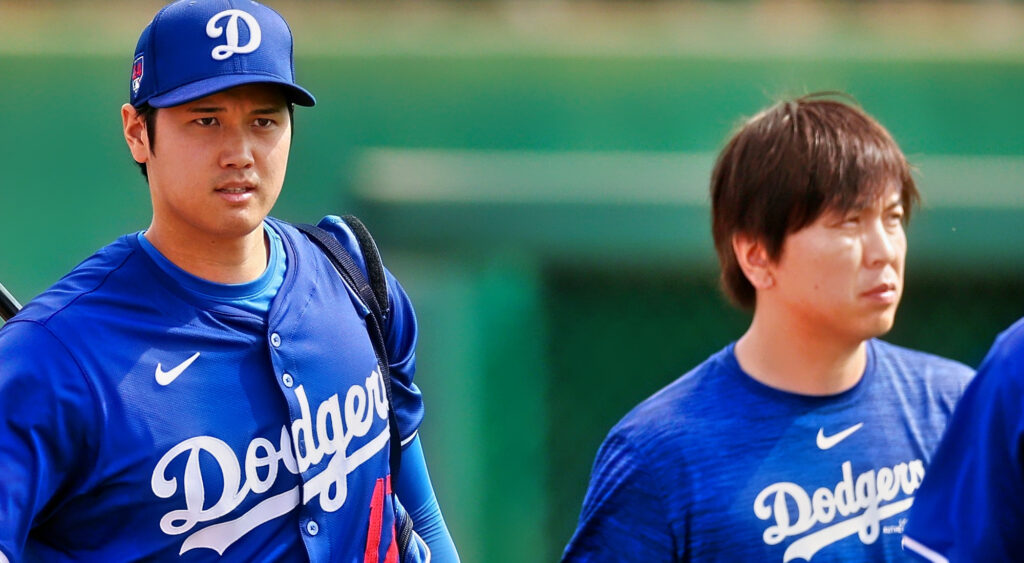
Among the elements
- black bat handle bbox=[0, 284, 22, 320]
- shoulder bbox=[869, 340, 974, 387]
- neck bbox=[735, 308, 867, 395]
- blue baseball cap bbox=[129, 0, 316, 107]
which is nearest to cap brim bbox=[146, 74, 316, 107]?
blue baseball cap bbox=[129, 0, 316, 107]

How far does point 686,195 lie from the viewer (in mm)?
5930

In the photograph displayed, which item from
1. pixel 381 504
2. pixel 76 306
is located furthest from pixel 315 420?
pixel 76 306

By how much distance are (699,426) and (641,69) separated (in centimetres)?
394

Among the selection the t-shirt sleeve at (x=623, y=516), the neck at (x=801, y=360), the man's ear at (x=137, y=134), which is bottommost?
the t-shirt sleeve at (x=623, y=516)

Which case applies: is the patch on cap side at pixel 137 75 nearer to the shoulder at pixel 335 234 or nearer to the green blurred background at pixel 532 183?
the shoulder at pixel 335 234

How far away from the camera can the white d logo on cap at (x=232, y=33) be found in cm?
219

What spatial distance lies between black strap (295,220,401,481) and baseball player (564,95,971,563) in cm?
44

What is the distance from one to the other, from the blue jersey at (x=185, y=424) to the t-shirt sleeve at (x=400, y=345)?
106 millimetres

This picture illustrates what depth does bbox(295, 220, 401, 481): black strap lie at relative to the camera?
2.44 m

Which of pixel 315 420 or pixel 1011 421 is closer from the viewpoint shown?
pixel 1011 421

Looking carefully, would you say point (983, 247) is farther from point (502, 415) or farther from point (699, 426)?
point (699, 426)

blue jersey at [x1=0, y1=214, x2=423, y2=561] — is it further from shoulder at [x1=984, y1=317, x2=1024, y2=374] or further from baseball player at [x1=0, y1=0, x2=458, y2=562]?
shoulder at [x1=984, y1=317, x2=1024, y2=374]

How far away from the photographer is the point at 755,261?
2.72 m

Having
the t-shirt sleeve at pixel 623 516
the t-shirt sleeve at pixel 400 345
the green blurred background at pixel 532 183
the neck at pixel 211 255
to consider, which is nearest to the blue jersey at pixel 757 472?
the t-shirt sleeve at pixel 623 516
